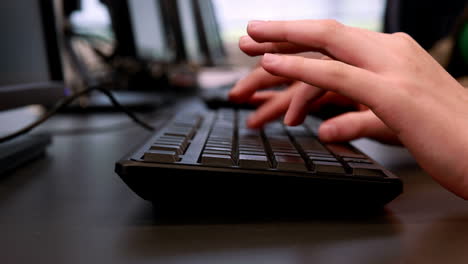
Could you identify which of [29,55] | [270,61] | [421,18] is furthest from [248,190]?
[421,18]

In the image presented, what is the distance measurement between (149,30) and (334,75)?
987mm

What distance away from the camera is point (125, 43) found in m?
Answer: 0.99

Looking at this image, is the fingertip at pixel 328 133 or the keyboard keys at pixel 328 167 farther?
the fingertip at pixel 328 133

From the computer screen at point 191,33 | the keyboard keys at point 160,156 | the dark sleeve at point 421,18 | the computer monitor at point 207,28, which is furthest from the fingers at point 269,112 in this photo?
the computer monitor at point 207,28

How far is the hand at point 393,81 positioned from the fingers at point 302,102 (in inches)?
2.2

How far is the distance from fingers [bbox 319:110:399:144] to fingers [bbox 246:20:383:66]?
0.11m

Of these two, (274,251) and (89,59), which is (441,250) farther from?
(89,59)

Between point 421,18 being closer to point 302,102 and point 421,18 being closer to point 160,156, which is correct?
point 302,102

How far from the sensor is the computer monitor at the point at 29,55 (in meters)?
0.49

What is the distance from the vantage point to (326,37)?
33cm

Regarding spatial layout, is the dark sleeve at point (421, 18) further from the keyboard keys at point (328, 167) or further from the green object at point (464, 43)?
the keyboard keys at point (328, 167)

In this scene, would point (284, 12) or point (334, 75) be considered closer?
point (334, 75)

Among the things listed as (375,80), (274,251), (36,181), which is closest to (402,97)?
(375,80)

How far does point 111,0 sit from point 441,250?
0.90 meters
